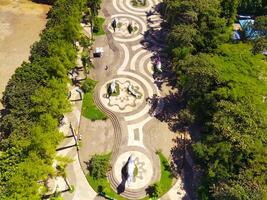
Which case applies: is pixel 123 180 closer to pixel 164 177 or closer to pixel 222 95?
pixel 164 177

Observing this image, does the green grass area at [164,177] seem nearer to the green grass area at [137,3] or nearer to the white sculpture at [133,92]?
the white sculpture at [133,92]

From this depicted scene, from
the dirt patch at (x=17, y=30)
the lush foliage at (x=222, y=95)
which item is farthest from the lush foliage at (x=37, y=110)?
the lush foliage at (x=222, y=95)

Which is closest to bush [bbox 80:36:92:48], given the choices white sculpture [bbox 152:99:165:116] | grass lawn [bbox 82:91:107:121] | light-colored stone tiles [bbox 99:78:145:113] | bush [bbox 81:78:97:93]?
bush [bbox 81:78:97:93]

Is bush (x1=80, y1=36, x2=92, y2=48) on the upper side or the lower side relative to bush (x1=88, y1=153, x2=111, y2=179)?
upper

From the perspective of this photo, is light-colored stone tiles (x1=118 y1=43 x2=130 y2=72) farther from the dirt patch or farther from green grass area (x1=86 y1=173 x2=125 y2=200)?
green grass area (x1=86 y1=173 x2=125 y2=200)

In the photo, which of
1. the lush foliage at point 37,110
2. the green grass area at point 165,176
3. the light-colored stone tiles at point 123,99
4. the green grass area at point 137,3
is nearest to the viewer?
the lush foliage at point 37,110
